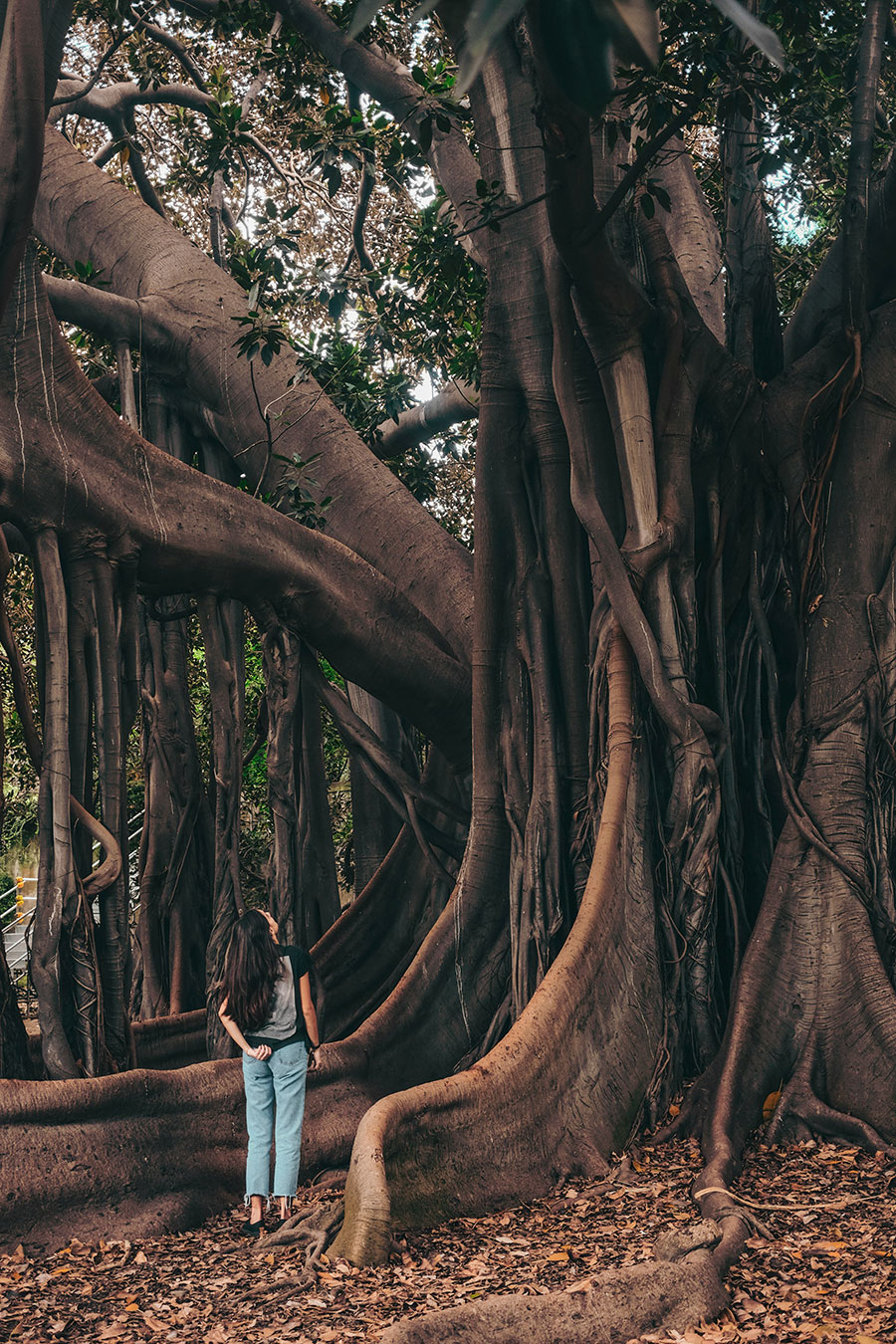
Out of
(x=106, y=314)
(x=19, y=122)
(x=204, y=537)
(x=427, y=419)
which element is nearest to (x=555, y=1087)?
(x=204, y=537)

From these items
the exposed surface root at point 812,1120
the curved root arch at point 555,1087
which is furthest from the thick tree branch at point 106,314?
the exposed surface root at point 812,1120

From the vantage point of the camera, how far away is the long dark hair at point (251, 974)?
3830mm

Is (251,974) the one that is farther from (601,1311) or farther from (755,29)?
(755,29)

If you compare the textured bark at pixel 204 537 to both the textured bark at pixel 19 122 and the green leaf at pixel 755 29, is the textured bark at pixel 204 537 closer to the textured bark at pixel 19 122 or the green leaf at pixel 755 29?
the textured bark at pixel 19 122

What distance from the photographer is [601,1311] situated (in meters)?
2.75

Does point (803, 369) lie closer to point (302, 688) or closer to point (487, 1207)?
point (302, 688)

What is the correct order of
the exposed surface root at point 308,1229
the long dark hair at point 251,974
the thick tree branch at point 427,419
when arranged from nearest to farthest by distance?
the exposed surface root at point 308,1229 < the long dark hair at point 251,974 < the thick tree branch at point 427,419

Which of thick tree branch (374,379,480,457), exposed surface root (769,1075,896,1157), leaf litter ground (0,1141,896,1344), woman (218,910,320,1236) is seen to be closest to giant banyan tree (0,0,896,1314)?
exposed surface root (769,1075,896,1157)

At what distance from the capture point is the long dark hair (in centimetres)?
383

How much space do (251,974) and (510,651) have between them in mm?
1999

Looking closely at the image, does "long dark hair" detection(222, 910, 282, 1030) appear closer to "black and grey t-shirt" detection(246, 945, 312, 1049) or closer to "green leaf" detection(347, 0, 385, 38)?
"black and grey t-shirt" detection(246, 945, 312, 1049)

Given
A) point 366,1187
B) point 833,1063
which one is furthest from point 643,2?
point 833,1063

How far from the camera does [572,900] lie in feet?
16.4

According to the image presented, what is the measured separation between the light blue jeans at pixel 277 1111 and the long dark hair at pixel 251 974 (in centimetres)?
15
